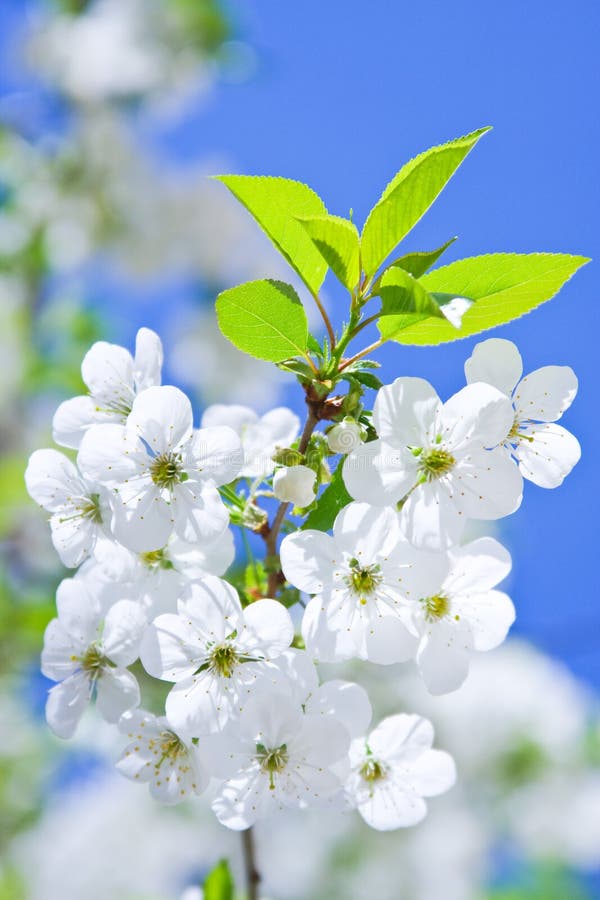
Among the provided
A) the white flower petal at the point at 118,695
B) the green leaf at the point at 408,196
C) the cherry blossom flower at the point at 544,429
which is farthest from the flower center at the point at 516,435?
the white flower petal at the point at 118,695

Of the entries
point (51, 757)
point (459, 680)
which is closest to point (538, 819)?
point (51, 757)

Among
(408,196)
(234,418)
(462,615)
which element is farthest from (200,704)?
(408,196)

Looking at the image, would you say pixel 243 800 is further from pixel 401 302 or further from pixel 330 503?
pixel 401 302

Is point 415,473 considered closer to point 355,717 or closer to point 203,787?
point 355,717

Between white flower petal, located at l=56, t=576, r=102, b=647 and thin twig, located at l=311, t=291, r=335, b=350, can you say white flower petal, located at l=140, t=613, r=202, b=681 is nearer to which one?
white flower petal, located at l=56, t=576, r=102, b=647

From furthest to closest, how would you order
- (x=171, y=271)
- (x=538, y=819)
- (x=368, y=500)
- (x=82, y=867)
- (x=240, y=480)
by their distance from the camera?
1. (x=171, y=271)
2. (x=82, y=867)
3. (x=538, y=819)
4. (x=240, y=480)
5. (x=368, y=500)

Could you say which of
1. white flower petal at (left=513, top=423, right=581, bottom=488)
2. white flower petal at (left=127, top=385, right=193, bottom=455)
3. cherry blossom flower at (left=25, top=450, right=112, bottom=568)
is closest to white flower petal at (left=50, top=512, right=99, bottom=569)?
cherry blossom flower at (left=25, top=450, right=112, bottom=568)
